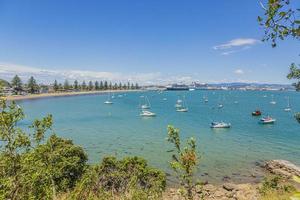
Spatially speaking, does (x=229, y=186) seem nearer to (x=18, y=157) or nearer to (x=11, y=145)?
Answer: (x=18, y=157)

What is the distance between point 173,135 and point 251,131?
58.1 m

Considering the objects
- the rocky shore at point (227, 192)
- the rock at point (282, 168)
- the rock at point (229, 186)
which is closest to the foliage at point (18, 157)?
the rocky shore at point (227, 192)

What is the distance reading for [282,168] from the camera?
109 ft

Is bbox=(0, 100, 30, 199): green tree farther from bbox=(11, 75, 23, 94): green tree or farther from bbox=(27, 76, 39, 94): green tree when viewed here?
bbox=(27, 76, 39, 94): green tree

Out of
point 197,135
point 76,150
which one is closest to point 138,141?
point 197,135

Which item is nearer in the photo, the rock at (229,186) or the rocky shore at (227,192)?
the rocky shore at (227,192)

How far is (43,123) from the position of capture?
7.95 metres

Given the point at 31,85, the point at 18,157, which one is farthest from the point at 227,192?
the point at 31,85

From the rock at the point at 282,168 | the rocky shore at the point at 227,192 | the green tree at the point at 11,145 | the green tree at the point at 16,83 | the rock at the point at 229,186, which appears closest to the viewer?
the green tree at the point at 11,145

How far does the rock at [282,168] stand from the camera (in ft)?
105

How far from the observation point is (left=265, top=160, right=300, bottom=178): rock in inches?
1261

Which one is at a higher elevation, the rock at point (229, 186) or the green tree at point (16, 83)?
the green tree at point (16, 83)

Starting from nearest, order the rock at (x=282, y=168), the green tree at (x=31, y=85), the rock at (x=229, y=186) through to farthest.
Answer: the rock at (x=229, y=186) < the rock at (x=282, y=168) < the green tree at (x=31, y=85)

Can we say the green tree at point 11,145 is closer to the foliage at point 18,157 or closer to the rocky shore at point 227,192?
the foliage at point 18,157
